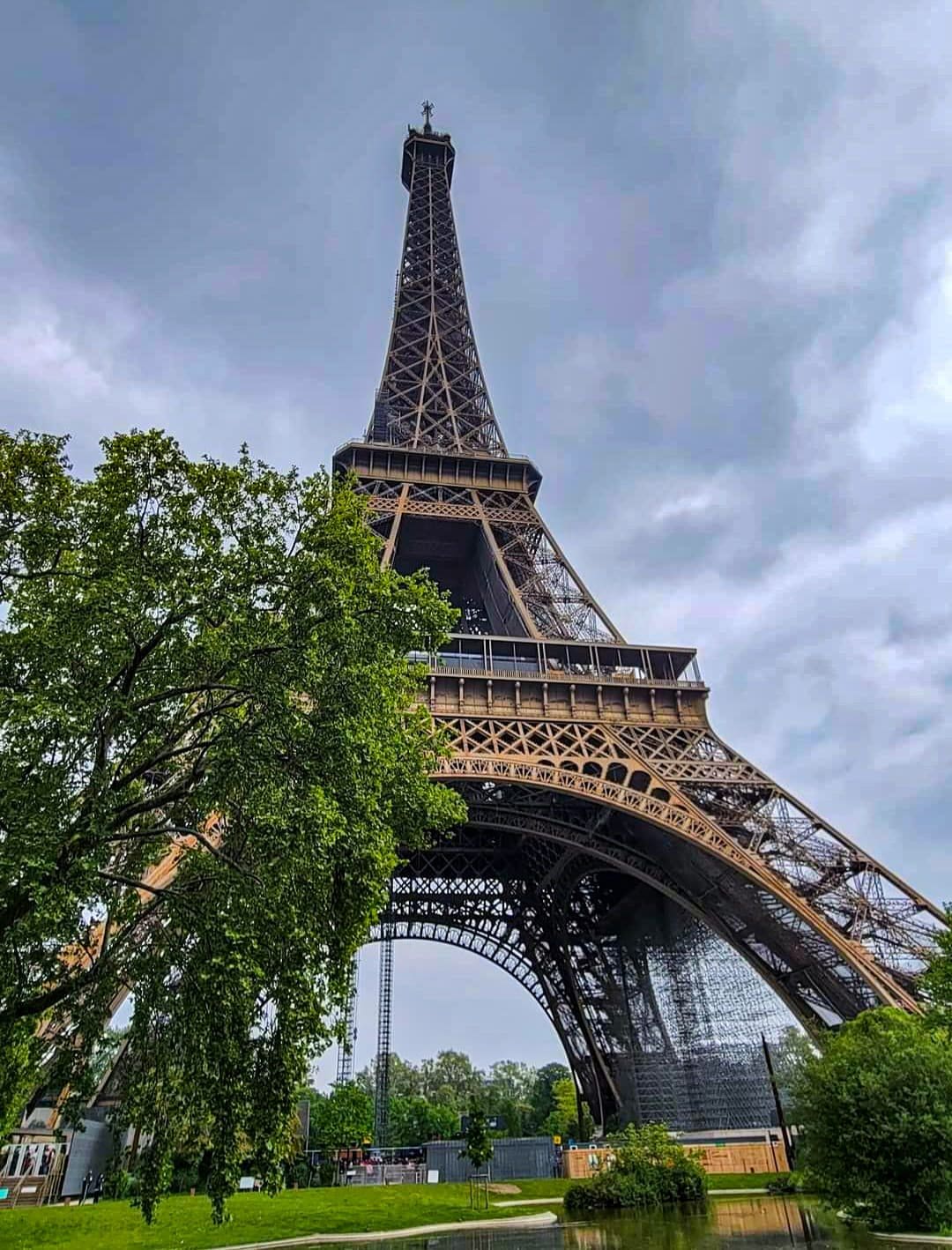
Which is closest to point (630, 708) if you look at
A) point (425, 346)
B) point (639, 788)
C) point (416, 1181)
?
point (639, 788)

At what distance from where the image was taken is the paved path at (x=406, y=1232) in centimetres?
1324

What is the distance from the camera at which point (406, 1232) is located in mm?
15047

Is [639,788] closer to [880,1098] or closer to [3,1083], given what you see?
[880,1098]

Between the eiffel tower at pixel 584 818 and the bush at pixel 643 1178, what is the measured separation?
5002 mm

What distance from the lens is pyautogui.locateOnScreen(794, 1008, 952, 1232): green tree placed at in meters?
10.9

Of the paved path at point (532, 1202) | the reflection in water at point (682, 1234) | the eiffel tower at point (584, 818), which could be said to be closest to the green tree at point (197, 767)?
the reflection in water at point (682, 1234)

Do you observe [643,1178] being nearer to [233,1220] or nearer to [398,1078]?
[233,1220]

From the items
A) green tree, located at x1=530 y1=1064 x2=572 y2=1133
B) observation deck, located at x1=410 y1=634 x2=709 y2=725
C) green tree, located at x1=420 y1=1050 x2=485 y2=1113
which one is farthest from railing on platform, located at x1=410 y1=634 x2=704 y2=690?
green tree, located at x1=420 y1=1050 x2=485 y2=1113

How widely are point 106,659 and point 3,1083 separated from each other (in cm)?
555

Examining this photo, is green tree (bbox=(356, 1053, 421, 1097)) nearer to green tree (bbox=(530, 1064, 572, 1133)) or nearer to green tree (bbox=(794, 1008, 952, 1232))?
green tree (bbox=(530, 1064, 572, 1133))

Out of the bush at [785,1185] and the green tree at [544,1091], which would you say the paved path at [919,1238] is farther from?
the green tree at [544,1091]

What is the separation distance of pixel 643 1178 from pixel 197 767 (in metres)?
16.8

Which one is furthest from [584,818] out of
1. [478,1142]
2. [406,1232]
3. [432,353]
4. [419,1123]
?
[419,1123]

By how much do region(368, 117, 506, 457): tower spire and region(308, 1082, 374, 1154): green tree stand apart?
43.1 meters
